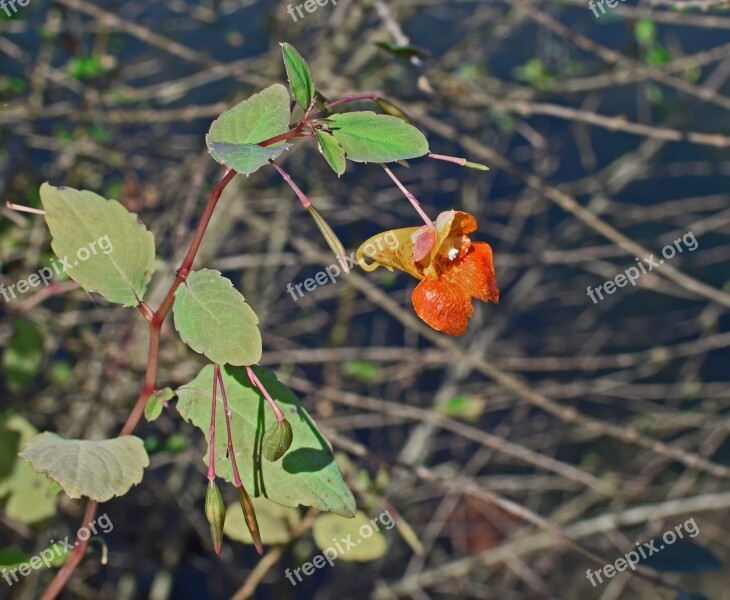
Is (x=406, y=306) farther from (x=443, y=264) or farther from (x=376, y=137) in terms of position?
(x=376, y=137)

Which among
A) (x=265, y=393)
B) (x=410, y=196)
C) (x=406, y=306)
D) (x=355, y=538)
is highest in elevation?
(x=410, y=196)

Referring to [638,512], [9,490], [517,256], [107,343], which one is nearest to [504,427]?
[517,256]

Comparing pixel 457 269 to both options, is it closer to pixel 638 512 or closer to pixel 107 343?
pixel 107 343

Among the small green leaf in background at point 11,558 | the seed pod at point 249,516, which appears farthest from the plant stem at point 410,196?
the small green leaf in background at point 11,558

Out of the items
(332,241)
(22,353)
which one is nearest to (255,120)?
(332,241)

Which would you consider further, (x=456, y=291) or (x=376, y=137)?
(x=456, y=291)

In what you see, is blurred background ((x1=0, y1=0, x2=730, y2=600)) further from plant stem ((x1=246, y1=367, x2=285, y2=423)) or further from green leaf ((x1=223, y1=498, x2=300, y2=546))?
plant stem ((x1=246, y1=367, x2=285, y2=423))
